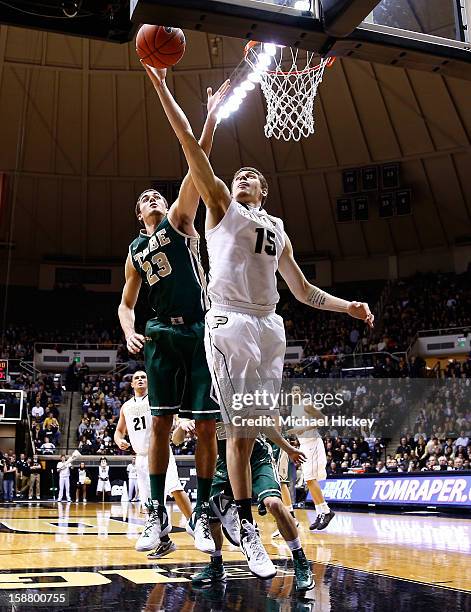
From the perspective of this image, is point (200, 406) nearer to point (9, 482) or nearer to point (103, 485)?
point (103, 485)

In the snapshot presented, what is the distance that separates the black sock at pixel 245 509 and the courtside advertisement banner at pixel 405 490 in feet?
31.0

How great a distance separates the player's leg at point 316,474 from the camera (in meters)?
9.95

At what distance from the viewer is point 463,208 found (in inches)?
1118

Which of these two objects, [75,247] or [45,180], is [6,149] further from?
[75,247]

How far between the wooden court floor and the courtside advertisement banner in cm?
433

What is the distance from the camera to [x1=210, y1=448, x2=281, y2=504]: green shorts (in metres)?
4.66

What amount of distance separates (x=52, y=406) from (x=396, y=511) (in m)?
14.3

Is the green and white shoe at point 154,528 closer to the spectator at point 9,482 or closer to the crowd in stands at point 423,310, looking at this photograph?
the spectator at point 9,482

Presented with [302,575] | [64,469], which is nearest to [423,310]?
[64,469]

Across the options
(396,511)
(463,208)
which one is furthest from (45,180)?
(396,511)

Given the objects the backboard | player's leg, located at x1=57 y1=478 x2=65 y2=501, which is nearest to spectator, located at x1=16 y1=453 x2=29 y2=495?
player's leg, located at x1=57 y1=478 x2=65 y2=501

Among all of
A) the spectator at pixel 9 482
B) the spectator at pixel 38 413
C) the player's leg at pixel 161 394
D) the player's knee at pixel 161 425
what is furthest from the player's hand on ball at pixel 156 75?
the spectator at pixel 38 413

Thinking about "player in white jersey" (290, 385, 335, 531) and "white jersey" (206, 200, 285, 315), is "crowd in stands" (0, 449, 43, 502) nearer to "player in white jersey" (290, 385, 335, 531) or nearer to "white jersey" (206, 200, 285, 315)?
"player in white jersey" (290, 385, 335, 531)

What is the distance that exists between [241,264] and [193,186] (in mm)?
924
